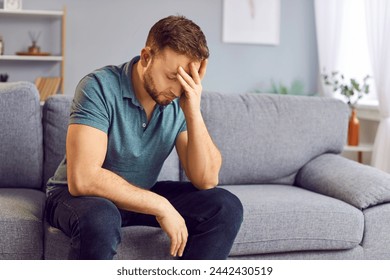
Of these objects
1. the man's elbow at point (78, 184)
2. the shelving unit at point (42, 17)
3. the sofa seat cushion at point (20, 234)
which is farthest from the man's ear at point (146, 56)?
the shelving unit at point (42, 17)

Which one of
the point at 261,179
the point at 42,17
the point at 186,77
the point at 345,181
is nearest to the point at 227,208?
the point at 186,77

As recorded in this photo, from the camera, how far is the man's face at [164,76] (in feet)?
Result: 6.18

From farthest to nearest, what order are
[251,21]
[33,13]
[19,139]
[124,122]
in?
[251,21] → [33,13] → [19,139] → [124,122]

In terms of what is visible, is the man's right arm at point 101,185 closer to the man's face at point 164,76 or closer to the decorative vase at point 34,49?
the man's face at point 164,76

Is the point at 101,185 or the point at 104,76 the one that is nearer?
the point at 101,185

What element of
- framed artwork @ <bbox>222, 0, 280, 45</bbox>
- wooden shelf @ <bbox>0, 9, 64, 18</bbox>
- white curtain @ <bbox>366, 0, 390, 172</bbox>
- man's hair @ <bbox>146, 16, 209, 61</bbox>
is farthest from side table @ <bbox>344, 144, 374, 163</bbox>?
man's hair @ <bbox>146, 16, 209, 61</bbox>

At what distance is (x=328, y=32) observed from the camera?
5227 millimetres

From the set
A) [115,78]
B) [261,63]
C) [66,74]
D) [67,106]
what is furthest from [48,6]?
[115,78]

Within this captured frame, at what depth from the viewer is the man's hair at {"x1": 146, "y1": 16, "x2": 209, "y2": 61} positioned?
6.10 ft

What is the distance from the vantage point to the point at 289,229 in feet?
7.45

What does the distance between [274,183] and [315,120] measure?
34cm

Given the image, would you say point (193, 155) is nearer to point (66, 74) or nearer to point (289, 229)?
point (289, 229)

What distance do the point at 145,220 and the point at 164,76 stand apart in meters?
0.47

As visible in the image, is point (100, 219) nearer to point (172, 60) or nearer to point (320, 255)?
point (172, 60)
